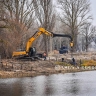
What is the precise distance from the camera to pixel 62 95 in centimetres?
2394

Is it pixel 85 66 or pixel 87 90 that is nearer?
pixel 87 90

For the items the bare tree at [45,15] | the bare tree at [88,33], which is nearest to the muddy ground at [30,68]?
the bare tree at [45,15]

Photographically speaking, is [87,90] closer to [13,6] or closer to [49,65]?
[49,65]

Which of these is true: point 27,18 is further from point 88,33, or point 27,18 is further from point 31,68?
point 88,33

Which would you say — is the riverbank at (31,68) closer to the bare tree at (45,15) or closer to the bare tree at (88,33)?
the bare tree at (45,15)

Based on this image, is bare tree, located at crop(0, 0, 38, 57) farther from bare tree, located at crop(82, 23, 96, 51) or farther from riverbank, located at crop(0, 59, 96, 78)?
bare tree, located at crop(82, 23, 96, 51)

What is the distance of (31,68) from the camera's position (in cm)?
4509

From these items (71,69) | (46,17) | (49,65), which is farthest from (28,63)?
(46,17)

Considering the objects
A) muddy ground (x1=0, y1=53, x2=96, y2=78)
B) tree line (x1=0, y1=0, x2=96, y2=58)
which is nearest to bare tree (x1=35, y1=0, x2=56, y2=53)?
tree line (x1=0, y1=0, x2=96, y2=58)

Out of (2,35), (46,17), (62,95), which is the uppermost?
(46,17)

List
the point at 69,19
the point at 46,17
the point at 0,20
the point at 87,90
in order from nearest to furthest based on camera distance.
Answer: the point at 87,90
the point at 0,20
the point at 46,17
the point at 69,19

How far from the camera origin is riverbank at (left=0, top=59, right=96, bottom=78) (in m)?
41.1

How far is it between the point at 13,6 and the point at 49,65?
12.9 m

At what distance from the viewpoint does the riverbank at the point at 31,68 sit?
135ft
